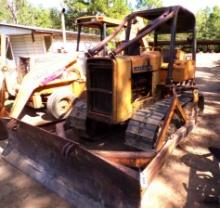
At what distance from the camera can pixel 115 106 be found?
3.46 m

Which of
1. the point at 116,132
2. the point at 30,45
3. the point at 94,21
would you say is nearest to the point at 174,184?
the point at 116,132

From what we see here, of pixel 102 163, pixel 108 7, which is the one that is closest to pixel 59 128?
pixel 102 163

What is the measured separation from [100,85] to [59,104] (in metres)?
2.43

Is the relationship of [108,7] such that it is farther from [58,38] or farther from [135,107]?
[135,107]

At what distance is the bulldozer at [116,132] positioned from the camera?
270cm

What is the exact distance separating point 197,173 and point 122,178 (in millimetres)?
1523

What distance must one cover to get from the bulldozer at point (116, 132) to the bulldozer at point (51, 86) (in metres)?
1.14

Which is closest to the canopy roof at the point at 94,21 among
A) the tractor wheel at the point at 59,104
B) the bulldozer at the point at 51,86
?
the bulldozer at the point at 51,86

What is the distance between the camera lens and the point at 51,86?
5.99 meters

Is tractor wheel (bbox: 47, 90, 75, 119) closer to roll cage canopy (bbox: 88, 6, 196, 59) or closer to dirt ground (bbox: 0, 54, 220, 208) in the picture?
dirt ground (bbox: 0, 54, 220, 208)

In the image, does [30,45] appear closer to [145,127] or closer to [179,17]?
[179,17]

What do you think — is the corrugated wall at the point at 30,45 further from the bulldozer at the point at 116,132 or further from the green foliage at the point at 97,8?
the bulldozer at the point at 116,132

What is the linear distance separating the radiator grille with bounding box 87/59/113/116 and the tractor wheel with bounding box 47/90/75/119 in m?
1.99

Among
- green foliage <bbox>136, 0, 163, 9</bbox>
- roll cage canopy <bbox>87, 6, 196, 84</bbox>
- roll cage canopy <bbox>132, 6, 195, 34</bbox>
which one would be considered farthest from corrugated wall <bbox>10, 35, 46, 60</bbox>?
green foliage <bbox>136, 0, 163, 9</bbox>
